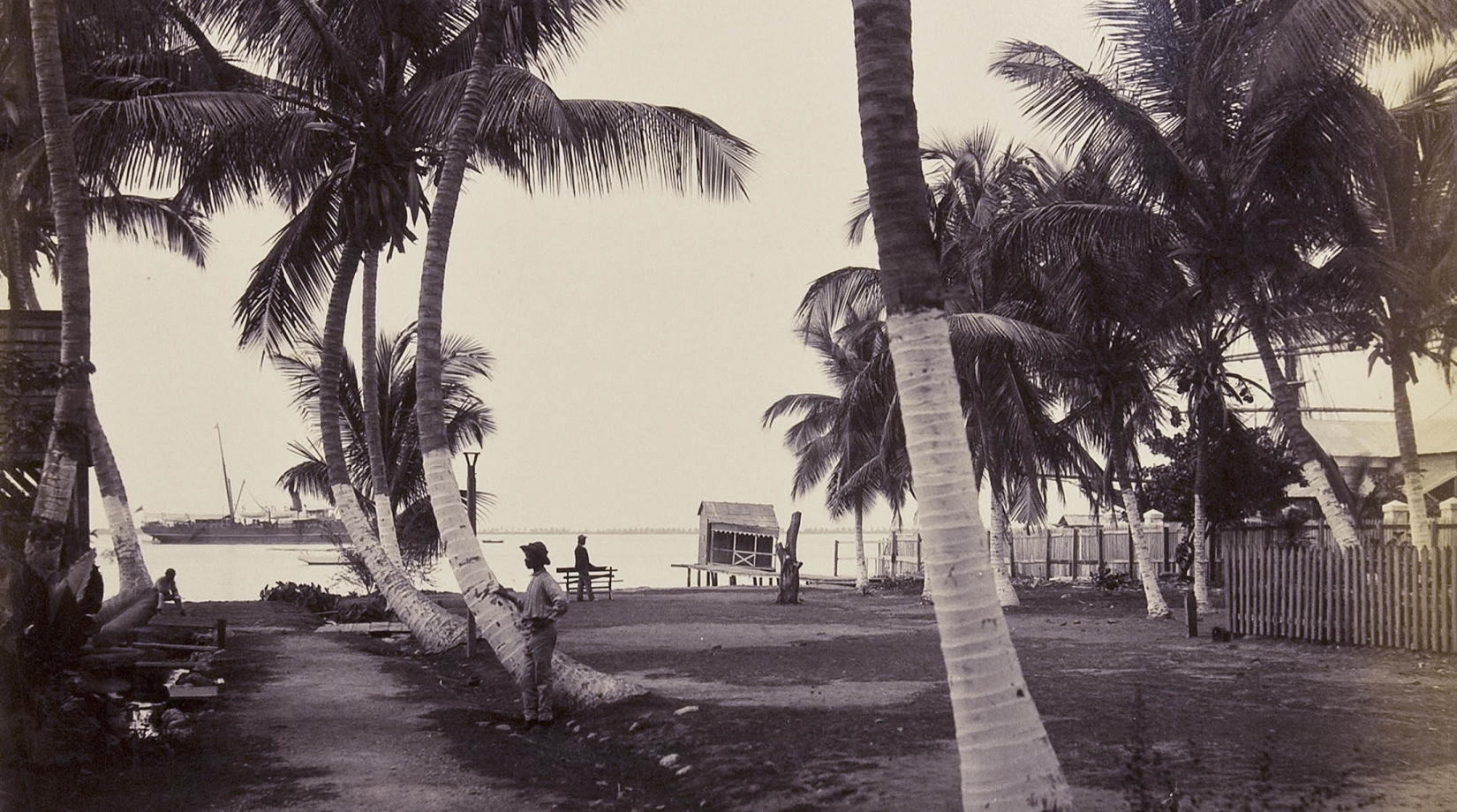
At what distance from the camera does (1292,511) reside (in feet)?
86.7

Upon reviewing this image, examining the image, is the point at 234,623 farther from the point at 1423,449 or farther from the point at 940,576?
the point at 1423,449

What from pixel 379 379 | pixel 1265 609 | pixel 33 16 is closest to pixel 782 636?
pixel 1265 609

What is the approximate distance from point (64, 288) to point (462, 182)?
14.9 feet

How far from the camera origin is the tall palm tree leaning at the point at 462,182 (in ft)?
39.8

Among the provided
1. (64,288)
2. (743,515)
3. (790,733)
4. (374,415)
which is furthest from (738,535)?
(790,733)

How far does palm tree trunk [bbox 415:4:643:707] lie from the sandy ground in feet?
1.92

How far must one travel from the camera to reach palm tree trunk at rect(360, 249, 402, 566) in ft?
65.9

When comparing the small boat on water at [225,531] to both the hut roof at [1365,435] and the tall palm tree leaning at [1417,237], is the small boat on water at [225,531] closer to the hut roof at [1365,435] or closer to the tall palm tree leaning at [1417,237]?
the hut roof at [1365,435]

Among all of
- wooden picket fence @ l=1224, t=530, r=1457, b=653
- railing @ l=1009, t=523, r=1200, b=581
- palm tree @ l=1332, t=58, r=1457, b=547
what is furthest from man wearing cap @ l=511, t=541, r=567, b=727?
railing @ l=1009, t=523, r=1200, b=581

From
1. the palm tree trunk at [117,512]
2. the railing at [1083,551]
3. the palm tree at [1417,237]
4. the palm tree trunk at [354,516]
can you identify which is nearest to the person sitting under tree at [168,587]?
the palm tree trunk at [117,512]

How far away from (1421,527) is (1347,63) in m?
6.47

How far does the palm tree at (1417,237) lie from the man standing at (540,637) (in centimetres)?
1205

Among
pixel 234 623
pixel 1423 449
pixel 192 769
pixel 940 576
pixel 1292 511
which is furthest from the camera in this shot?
pixel 1423 449

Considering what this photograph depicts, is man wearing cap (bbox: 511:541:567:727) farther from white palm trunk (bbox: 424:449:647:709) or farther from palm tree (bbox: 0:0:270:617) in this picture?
palm tree (bbox: 0:0:270:617)
